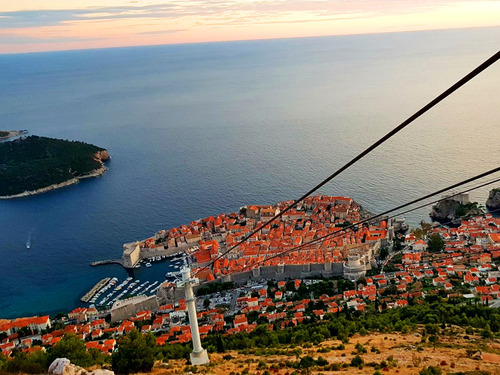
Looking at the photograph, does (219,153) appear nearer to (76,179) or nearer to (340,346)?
(76,179)

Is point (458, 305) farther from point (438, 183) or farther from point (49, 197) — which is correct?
point (49, 197)

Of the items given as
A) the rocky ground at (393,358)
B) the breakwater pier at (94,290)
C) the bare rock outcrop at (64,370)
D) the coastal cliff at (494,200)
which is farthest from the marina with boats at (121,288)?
the coastal cliff at (494,200)

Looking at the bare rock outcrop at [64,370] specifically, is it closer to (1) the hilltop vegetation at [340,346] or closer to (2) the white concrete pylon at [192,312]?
(1) the hilltop vegetation at [340,346]

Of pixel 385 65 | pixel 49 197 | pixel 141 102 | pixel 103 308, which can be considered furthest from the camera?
pixel 385 65

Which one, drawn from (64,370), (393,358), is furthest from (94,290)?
(393,358)

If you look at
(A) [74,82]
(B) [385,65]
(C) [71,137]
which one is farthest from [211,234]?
(A) [74,82]

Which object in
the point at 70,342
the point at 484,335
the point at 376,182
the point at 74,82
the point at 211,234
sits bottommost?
the point at 484,335

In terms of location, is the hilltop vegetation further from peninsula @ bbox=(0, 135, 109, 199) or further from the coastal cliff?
peninsula @ bbox=(0, 135, 109, 199)
